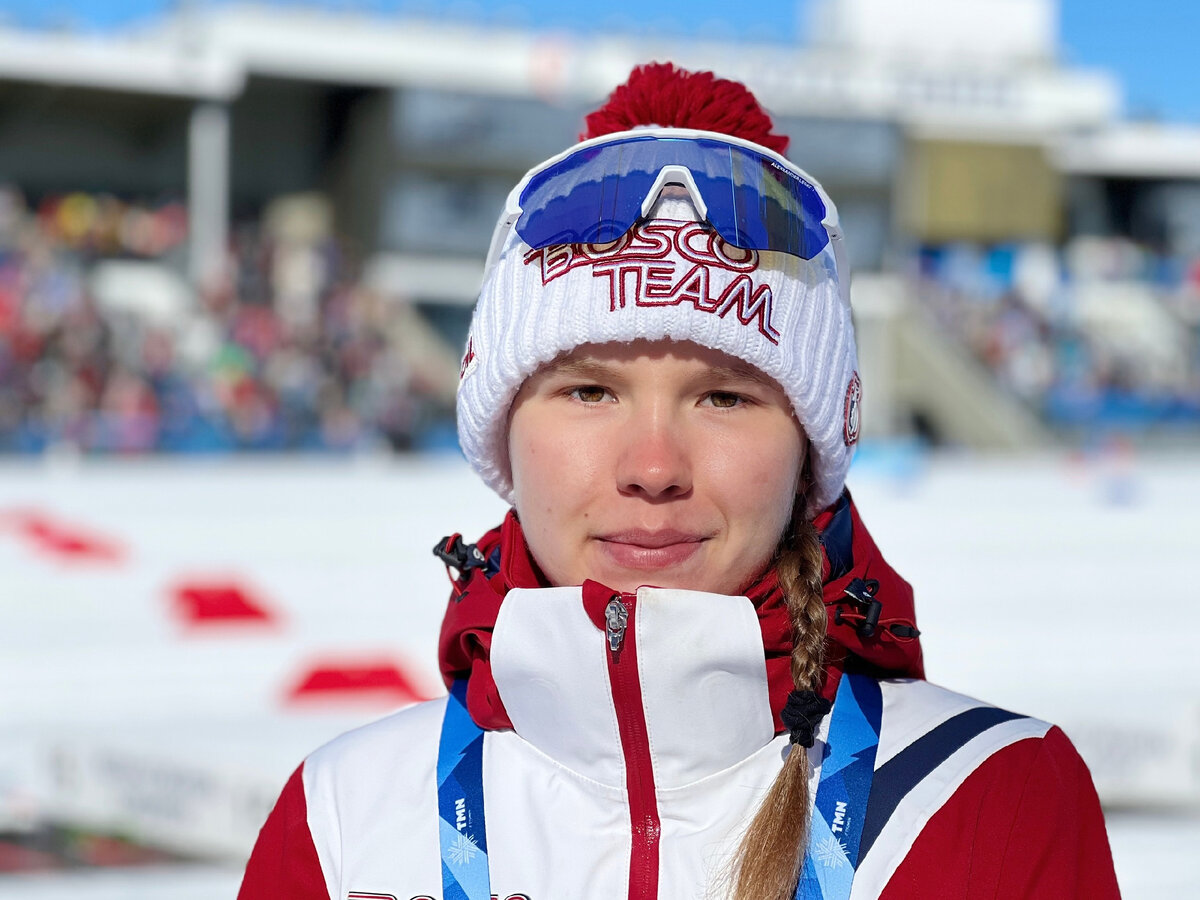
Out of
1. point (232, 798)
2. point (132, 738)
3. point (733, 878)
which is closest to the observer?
point (733, 878)

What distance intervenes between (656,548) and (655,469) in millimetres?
80

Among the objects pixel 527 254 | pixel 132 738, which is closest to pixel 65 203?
pixel 132 738

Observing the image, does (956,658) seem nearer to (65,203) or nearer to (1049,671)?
(1049,671)

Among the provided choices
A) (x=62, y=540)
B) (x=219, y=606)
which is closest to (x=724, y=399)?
(x=219, y=606)

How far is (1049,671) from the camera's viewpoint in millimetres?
5348

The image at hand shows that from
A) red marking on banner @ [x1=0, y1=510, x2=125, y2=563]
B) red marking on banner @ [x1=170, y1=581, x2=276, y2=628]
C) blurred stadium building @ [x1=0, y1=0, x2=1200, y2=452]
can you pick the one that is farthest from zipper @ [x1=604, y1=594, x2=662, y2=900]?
blurred stadium building @ [x1=0, y1=0, x2=1200, y2=452]

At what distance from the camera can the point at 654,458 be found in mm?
1166

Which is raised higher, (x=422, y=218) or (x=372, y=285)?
(x=422, y=218)

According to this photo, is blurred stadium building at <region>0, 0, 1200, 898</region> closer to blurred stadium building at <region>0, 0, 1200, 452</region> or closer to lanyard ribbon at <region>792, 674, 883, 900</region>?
blurred stadium building at <region>0, 0, 1200, 452</region>

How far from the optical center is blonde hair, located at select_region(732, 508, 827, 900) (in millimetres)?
1098

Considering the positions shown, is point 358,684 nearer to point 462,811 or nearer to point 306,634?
point 306,634

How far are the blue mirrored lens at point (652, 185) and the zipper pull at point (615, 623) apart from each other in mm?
342

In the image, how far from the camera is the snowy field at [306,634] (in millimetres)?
3334

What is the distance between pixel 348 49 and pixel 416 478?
1100cm
